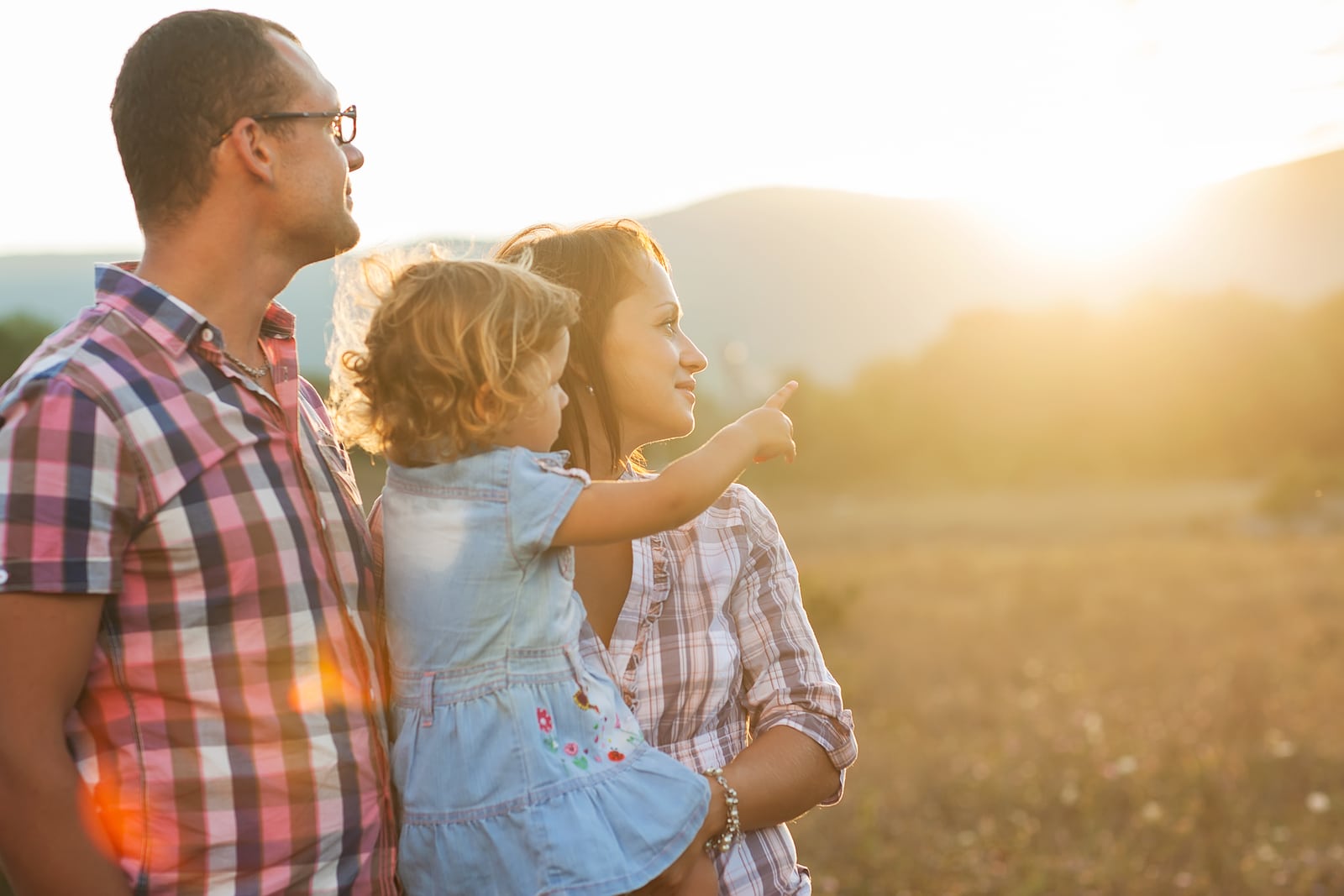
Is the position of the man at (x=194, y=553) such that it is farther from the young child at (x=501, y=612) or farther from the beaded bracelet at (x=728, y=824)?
the beaded bracelet at (x=728, y=824)

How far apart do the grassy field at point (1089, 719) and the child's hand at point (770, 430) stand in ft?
15.8

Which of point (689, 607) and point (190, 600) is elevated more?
point (190, 600)

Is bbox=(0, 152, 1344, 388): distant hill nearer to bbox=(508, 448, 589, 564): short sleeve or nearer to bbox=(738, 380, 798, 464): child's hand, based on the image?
bbox=(738, 380, 798, 464): child's hand

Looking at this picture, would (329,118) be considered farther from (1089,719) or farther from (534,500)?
(1089,719)

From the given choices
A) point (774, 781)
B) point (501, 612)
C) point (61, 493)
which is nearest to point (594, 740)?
point (501, 612)

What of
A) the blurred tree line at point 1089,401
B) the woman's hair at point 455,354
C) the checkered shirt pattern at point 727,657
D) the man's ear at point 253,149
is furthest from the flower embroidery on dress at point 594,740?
the blurred tree line at point 1089,401

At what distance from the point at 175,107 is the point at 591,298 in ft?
2.88

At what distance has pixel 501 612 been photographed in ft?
6.73

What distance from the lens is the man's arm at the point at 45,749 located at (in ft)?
5.77

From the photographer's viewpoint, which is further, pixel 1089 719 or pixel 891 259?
pixel 891 259

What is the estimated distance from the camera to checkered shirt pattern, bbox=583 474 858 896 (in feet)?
7.66

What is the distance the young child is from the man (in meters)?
0.12

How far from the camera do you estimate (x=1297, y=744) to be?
27.6 feet

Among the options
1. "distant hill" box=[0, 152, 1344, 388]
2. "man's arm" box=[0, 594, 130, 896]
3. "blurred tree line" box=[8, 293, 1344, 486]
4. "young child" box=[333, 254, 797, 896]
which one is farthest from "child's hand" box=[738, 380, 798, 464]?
"distant hill" box=[0, 152, 1344, 388]
